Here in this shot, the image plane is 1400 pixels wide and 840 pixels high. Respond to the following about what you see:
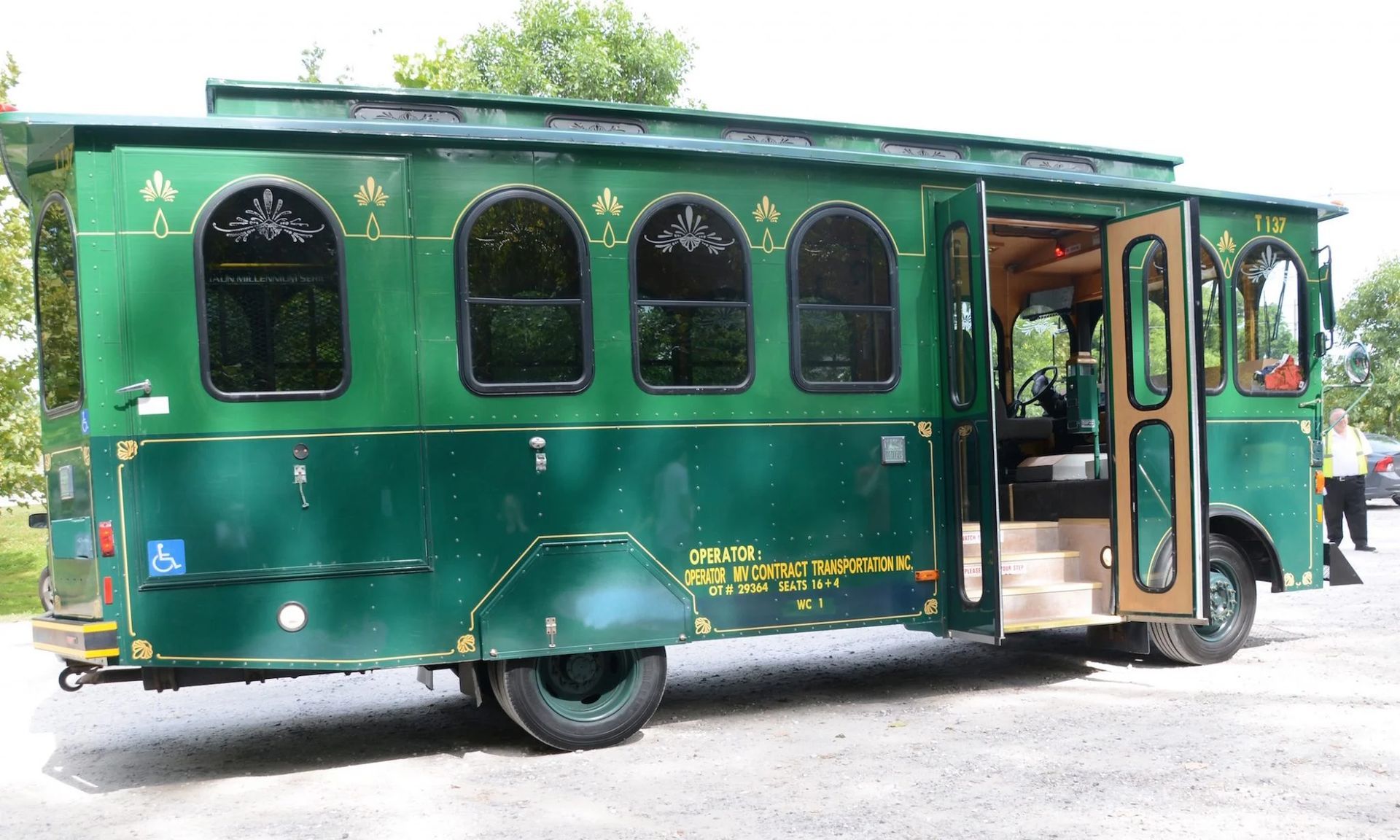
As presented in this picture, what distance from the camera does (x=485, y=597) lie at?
580 cm

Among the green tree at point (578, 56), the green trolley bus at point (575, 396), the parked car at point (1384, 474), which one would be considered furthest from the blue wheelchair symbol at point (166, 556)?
the parked car at point (1384, 474)

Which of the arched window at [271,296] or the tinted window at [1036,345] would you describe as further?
the tinted window at [1036,345]

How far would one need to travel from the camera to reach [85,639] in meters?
5.19

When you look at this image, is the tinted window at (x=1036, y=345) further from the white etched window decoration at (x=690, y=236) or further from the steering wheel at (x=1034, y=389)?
the white etched window decoration at (x=690, y=236)

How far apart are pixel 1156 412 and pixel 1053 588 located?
123 centimetres

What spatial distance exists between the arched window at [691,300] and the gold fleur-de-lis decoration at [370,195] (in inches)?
50.1

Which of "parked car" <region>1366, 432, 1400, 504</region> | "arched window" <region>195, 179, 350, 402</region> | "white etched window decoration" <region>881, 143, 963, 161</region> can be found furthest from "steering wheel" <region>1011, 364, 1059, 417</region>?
"parked car" <region>1366, 432, 1400, 504</region>

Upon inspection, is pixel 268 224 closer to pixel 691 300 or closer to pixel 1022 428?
pixel 691 300

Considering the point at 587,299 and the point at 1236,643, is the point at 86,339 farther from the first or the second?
the point at 1236,643

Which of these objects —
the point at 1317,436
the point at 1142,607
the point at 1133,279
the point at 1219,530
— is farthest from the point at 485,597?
the point at 1317,436

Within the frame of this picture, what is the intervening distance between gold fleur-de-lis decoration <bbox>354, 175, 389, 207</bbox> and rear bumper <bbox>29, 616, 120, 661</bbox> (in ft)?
7.18

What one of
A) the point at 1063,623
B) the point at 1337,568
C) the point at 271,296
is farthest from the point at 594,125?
the point at 1337,568

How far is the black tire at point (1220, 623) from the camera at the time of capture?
308 inches

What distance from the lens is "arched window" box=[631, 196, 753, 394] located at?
625cm
